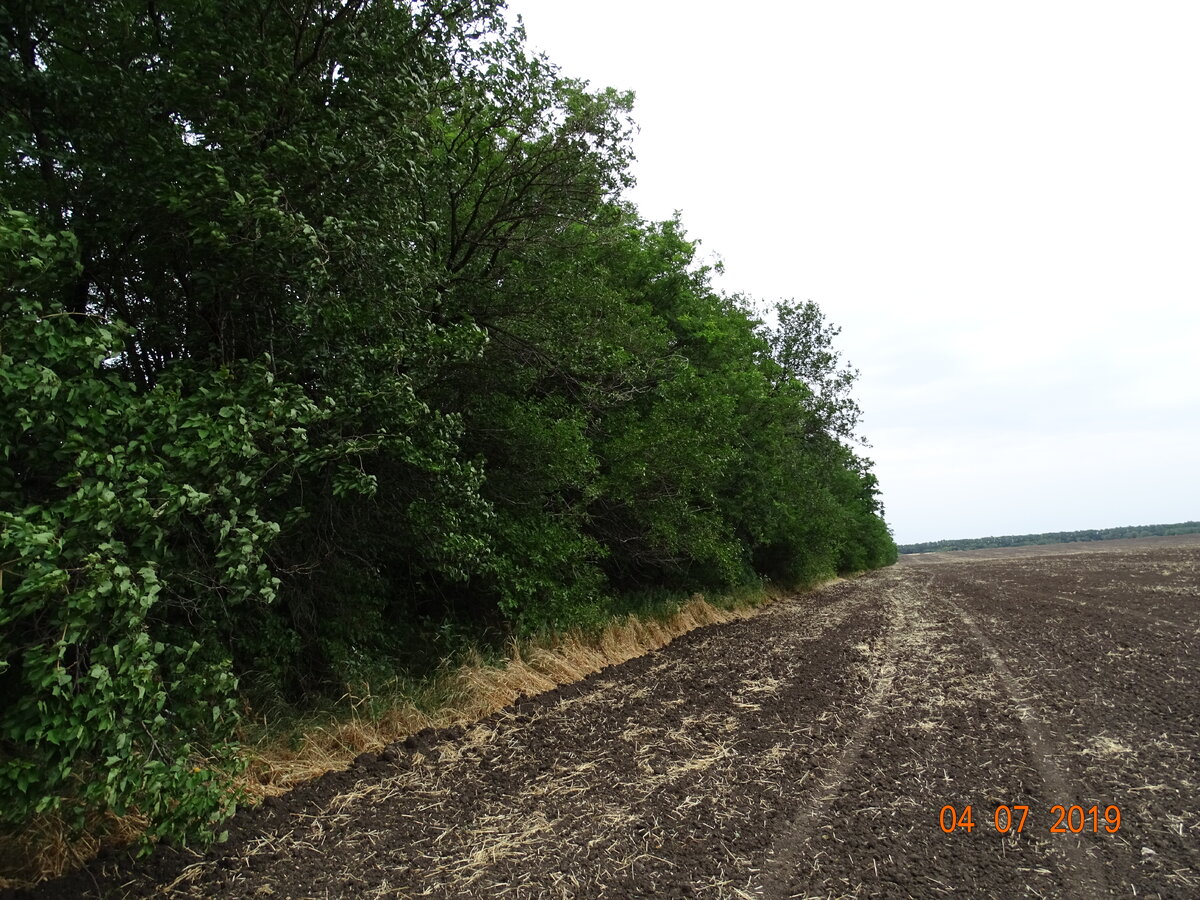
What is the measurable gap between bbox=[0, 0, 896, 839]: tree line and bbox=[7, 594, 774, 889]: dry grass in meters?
0.18

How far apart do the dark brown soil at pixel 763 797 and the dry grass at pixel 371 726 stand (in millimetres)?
209

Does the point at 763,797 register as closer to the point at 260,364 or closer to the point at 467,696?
the point at 467,696

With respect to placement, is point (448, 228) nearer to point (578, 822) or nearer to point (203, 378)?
point (203, 378)

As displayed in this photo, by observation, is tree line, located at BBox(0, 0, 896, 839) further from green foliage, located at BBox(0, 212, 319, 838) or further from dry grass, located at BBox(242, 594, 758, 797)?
dry grass, located at BBox(242, 594, 758, 797)

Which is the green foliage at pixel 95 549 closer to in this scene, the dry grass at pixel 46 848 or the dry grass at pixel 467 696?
the dry grass at pixel 46 848

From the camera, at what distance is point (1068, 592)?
17938mm

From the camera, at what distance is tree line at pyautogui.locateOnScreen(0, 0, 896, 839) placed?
2.98m

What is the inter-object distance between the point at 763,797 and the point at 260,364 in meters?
4.45

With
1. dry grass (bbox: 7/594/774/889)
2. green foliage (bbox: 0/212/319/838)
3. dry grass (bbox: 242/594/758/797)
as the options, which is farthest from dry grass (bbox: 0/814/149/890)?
dry grass (bbox: 242/594/758/797)

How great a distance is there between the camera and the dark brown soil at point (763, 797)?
11.3ft

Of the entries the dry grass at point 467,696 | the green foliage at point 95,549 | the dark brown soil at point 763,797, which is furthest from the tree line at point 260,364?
the dark brown soil at point 763,797

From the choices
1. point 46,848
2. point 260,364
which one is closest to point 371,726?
point 46,848

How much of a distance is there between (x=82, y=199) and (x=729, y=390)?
14.7 meters

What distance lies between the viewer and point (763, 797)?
4477 mm
